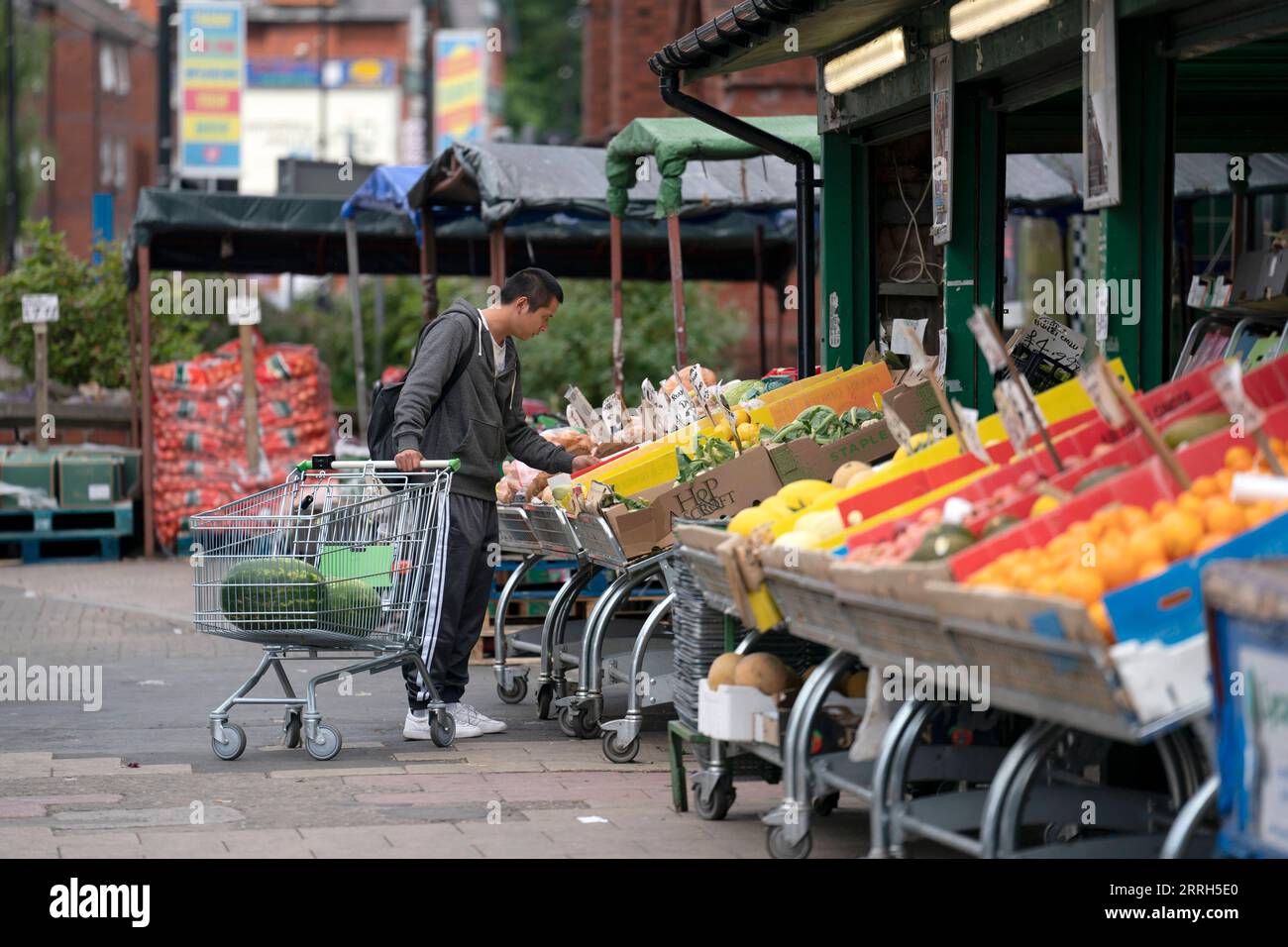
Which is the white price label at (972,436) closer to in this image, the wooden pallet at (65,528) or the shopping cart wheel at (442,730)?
the shopping cart wheel at (442,730)

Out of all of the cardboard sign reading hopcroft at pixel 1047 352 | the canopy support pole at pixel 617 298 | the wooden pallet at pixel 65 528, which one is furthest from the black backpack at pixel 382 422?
the wooden pallet at pixel 65 528

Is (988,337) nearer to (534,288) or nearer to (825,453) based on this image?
(825,453)

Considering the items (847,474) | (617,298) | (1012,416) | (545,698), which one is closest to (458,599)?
(545,698)

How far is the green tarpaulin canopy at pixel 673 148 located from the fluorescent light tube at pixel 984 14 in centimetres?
379

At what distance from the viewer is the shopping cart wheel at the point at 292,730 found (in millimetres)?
8023

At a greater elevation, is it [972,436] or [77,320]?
[77,320]

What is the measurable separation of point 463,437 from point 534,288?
29.0 inches

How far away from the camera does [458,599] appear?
8.16m

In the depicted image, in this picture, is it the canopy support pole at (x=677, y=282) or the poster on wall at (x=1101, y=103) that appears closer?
the poster on wall at (x=1101, y=103)

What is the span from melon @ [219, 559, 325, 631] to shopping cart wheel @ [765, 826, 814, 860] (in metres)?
2.52

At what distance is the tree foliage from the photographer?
18469mm
